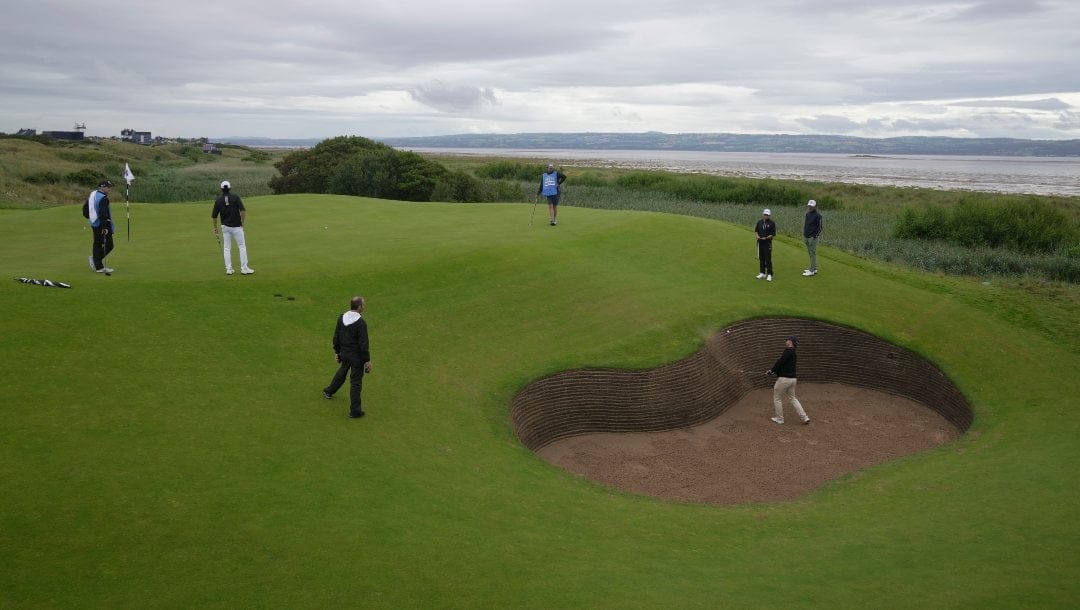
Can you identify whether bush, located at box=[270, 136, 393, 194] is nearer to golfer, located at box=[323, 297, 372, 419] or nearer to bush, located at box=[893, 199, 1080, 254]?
bush, located at box=[893, 199, 1080, 254]

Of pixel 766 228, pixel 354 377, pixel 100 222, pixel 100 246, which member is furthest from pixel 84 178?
pixel 354 377

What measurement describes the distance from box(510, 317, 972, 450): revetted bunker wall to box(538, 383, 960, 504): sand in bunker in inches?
13.8

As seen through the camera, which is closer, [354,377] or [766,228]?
[354,377]

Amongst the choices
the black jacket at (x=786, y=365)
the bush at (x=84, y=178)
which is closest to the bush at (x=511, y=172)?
the bush at (x=84, y=178)

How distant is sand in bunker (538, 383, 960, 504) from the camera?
16.2 m

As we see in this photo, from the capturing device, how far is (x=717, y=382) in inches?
808

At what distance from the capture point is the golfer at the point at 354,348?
14.5 m

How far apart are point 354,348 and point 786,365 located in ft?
34.9

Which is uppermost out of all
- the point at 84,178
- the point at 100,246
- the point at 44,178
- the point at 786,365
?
the point at 84,178

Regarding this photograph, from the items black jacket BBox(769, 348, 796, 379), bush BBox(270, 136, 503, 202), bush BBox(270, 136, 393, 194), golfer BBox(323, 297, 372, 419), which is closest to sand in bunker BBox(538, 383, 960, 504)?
black jacket BBox(769, 348, 796, 379)

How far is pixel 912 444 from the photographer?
18.8 metres

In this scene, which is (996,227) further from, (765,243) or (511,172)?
(511,172)

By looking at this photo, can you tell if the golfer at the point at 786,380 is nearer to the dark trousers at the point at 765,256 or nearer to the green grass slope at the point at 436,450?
the green grass slope at the point at 436,450

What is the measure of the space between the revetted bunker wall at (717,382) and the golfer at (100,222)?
11.3m
